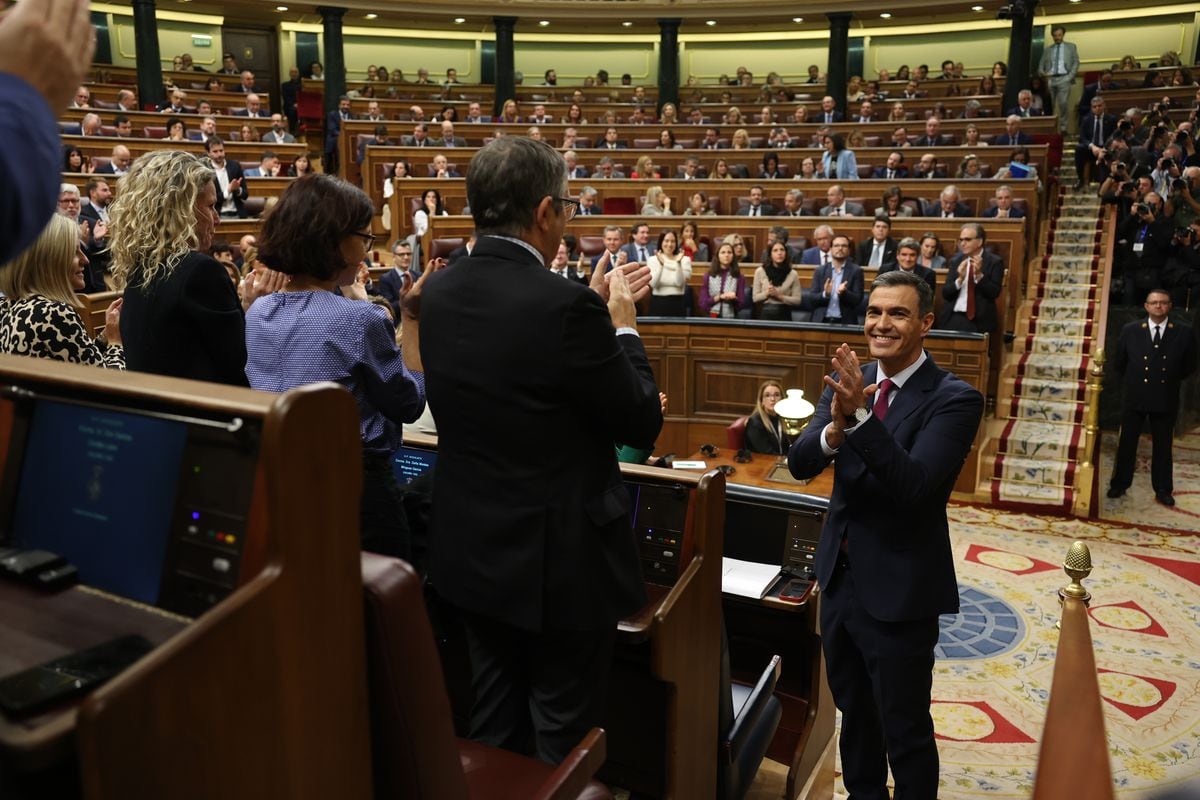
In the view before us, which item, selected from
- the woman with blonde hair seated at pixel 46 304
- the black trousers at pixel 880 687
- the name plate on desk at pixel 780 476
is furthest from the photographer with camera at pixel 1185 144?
the woman with blonde hair seated at pixel 46 304

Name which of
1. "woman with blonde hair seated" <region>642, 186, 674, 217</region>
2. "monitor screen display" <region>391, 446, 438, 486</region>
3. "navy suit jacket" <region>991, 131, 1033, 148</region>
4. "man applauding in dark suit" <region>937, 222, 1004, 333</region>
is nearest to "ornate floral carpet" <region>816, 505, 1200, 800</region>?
"man applauding in dark suit" <region>937, 222, 1004, 333</region>

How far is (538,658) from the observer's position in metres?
1.43

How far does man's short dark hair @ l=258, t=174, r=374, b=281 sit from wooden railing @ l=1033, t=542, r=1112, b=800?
1233 mm

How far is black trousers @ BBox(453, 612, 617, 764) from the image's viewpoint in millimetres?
1407

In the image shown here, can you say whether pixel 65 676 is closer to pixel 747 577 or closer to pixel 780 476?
pixel 747 577

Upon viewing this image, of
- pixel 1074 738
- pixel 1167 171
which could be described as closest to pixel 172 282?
pixel 1074 738

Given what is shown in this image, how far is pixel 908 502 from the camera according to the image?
189cm

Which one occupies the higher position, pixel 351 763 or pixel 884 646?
pixel 351 763

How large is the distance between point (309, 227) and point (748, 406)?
16.5ft

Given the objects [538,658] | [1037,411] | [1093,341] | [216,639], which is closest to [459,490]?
[538,658]

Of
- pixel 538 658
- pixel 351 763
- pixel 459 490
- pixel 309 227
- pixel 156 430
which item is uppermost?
pixel 309 227

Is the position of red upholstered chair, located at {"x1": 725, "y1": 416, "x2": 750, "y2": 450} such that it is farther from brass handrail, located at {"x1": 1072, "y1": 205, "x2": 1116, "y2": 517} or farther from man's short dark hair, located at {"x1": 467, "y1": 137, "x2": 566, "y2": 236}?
man's short dark hair, located at {"x1": 467, "y1": 137, "x2": 566, "y2": 236}

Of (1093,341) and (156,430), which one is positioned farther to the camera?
(1093,341)

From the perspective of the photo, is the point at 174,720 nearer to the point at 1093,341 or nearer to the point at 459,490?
the point at 459,490
